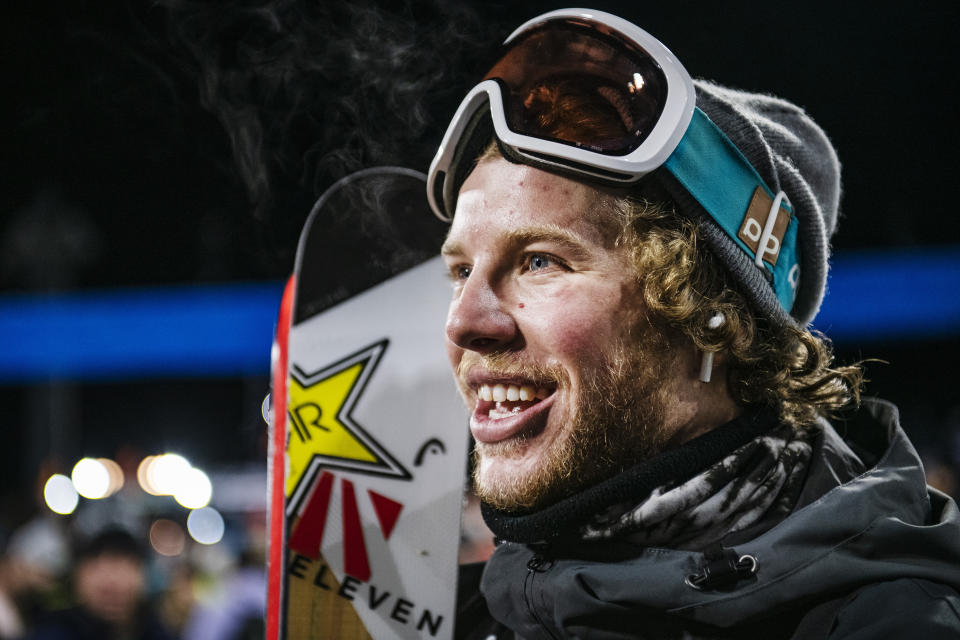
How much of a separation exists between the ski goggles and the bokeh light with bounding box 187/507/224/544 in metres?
18.5

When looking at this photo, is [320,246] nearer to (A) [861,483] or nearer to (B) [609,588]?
(B) [609,588]

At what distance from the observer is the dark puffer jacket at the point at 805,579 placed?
1320 mm

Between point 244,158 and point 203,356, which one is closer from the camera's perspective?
point 244,158

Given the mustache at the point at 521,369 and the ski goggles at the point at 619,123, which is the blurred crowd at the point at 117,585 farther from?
the ski goggles at the point at 619,123

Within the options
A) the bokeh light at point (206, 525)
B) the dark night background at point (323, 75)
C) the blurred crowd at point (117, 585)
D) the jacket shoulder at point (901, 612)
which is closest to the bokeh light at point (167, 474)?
the bokeh light at point (206, 525)

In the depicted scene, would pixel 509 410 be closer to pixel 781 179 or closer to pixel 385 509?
pixel 385 509

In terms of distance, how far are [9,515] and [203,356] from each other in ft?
22.4

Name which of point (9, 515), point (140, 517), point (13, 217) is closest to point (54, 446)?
point (140, 517)

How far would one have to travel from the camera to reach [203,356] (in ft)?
45.5

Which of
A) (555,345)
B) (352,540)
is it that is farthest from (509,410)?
(352,540)

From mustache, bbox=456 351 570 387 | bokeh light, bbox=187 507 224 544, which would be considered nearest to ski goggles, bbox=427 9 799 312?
mustache, bbox=456 351 570 387

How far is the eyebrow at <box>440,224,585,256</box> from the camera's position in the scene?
5.09 ft

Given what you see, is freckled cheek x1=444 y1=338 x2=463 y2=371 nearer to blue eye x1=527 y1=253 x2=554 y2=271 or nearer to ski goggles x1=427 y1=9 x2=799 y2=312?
blue eye x1=527 y1=253 x2=554 y2=271

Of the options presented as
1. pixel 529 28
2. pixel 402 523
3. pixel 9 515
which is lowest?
pixel 9 515
